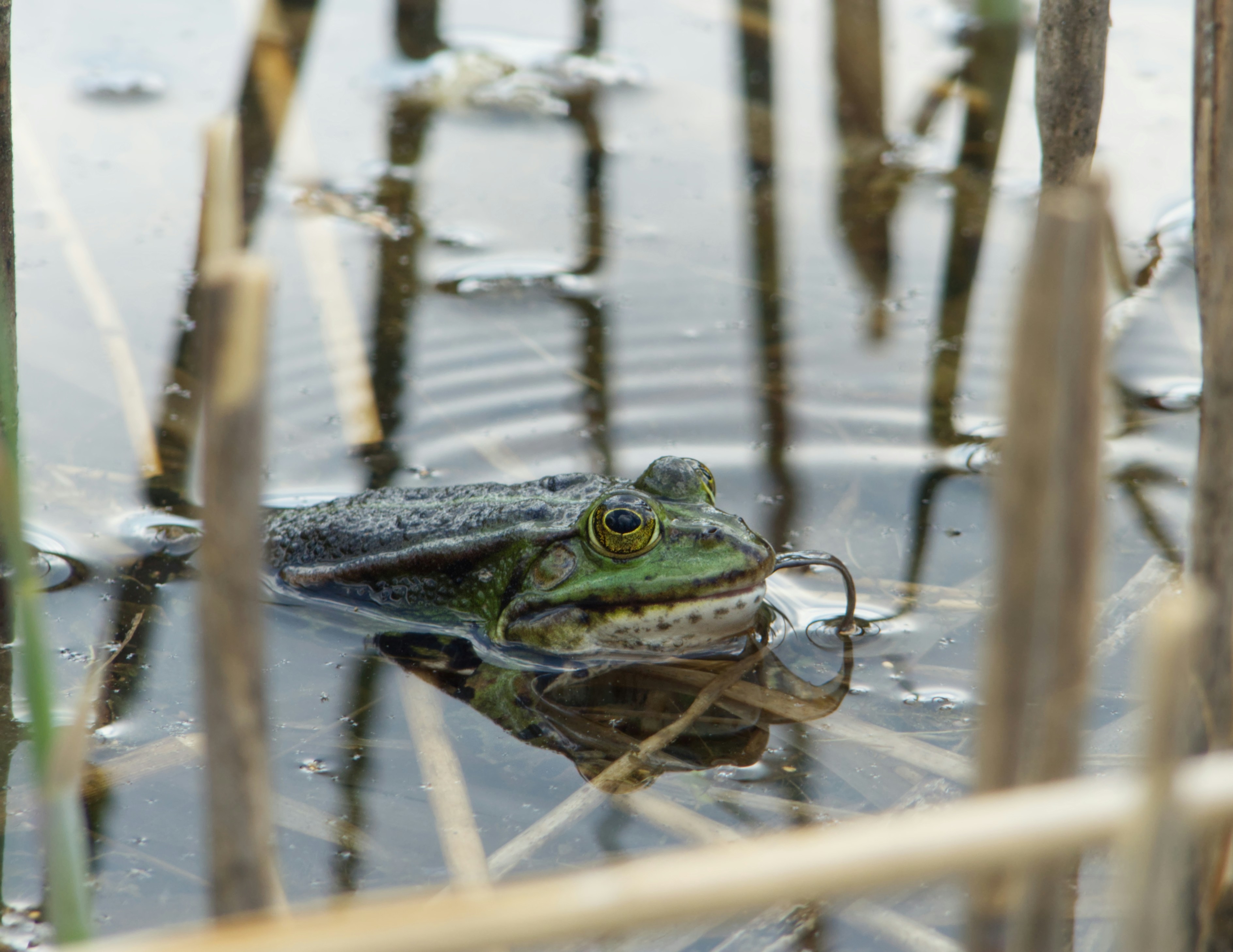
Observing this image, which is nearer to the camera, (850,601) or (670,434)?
(850,601)

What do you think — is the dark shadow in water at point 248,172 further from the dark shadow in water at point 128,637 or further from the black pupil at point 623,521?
the black pupil at point 623,521

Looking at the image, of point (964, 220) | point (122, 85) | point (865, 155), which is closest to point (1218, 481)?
point (964, 220)

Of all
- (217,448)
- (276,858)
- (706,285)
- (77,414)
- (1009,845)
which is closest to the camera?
(1009,845)

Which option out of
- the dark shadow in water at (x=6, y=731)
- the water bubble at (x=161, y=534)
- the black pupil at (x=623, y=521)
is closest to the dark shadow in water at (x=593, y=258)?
the black pupil at (x=623, y=521)

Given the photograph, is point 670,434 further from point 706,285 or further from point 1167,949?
point 1167,949

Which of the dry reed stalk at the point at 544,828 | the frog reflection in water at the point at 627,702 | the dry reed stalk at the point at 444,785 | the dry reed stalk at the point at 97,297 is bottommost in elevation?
the frog reflection in water at the point at 627,702

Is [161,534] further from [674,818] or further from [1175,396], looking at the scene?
[1175,396]

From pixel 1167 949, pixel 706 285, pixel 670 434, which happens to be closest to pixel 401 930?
pixel 1167 949
